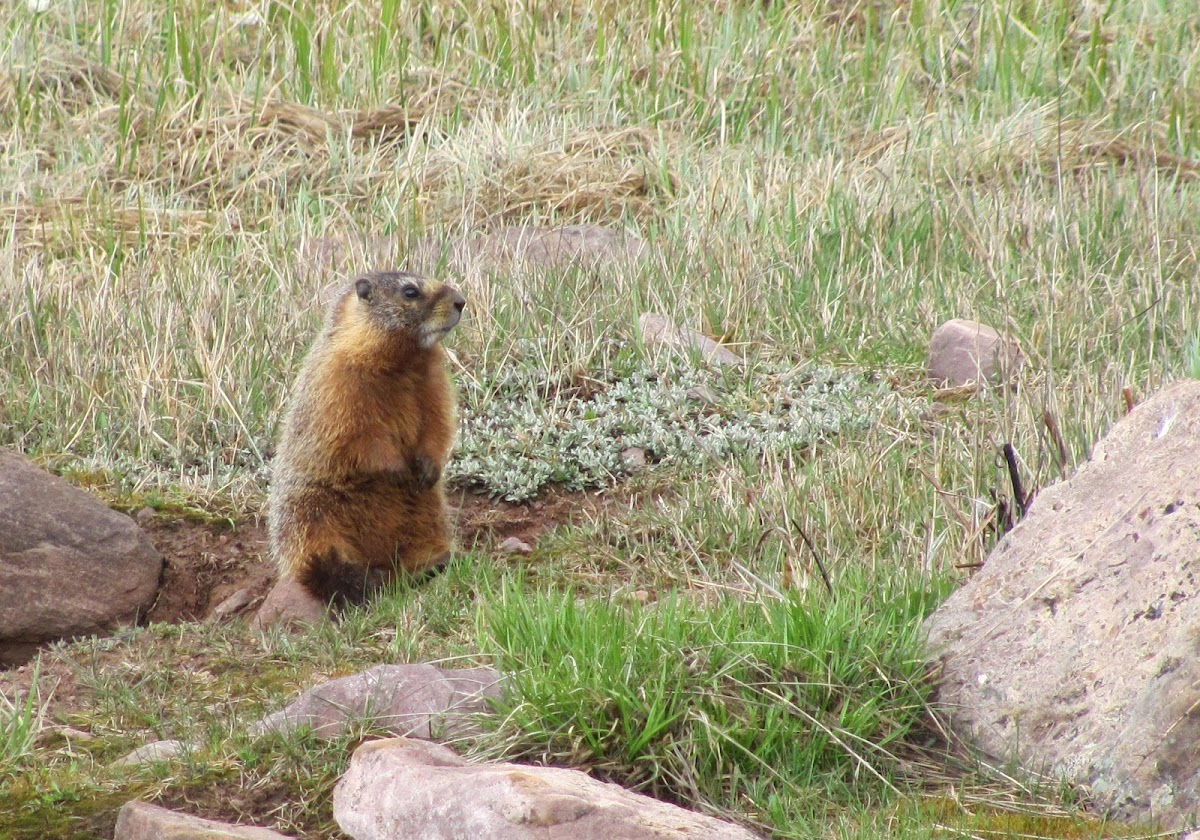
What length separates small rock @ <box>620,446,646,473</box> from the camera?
19.8 ft

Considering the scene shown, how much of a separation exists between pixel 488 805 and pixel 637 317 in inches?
173

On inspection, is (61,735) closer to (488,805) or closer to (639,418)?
(488,805)

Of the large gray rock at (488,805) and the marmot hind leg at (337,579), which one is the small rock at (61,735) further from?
the marmot hind leg at (337,579)

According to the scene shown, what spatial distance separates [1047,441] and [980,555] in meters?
0.61

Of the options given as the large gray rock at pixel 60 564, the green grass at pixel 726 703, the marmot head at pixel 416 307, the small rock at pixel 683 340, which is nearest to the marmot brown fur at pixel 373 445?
the marmot head at pixel 416 307

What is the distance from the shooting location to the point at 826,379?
6.42 meters

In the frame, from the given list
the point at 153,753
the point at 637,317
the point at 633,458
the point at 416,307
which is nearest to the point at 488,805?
the point at 153,753

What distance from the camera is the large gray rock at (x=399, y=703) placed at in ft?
11.6

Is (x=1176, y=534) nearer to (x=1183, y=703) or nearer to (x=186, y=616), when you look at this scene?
(x=1183, y=703)

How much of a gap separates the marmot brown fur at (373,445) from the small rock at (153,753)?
1.70 m

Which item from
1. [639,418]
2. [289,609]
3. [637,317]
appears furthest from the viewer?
[637,317]

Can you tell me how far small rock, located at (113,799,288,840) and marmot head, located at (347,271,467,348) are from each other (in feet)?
8.45

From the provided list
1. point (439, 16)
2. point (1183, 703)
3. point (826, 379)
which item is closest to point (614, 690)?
point (1183, 703)

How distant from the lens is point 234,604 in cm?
559
